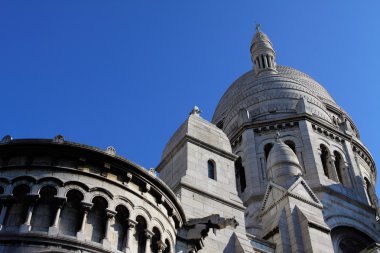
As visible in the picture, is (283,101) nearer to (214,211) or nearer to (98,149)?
(214,211)

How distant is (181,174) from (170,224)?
369 centimetres

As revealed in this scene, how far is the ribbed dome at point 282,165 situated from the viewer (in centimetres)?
2720

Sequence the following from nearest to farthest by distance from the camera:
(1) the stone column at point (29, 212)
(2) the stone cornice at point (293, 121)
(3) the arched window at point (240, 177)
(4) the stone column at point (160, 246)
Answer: (1) the stone column at point (29, 212) < (4) the stone column at point (160, 246) < (3) the arched window at point (240, 177) < (2) the stone cornice at point (293, 121)

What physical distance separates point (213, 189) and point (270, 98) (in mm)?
17536

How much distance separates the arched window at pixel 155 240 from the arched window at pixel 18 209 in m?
3.74

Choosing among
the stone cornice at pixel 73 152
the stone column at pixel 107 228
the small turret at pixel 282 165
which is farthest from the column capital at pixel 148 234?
the small turret at pixel 282 165

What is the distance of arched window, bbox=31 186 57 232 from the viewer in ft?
48.8

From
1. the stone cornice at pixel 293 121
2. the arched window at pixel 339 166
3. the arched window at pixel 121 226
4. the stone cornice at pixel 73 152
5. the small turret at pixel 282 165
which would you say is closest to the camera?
the arched window at pixel 121 226

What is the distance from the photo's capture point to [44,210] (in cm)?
1520

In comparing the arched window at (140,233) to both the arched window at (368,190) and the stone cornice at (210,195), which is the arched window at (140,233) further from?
the arched window at (368,190)

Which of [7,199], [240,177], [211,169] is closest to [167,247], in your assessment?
[7,199]

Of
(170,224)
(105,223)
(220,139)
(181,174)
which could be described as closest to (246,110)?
(220,139)

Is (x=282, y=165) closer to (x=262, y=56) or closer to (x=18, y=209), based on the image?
(x=18, y=209)

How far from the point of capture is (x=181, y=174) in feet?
69.4
